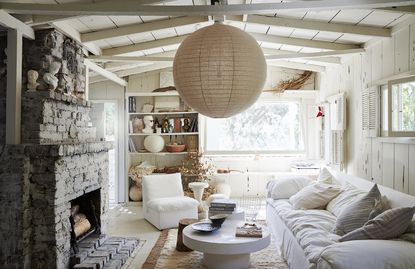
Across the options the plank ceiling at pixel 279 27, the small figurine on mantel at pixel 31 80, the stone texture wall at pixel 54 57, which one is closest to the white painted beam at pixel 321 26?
the plank ceiling at pixel 279 27

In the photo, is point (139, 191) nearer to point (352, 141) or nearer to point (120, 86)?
point (120, 86)

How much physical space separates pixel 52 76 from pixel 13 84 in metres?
0.43

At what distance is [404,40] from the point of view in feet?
12.2

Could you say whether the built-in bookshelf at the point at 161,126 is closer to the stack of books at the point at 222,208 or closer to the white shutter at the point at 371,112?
the stack of books at the point at 222,208

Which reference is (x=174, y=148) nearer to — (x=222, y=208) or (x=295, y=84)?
(x=295, y=84)

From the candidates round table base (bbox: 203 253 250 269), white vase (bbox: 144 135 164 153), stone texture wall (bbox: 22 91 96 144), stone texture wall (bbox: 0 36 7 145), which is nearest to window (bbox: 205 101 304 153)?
white vase (bbox: 144 135 164 153)

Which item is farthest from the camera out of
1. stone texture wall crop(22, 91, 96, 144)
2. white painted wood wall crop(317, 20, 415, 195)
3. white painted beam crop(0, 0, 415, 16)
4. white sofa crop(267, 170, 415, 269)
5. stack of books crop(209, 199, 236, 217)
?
stack of books crop(209, 199, 236, 217)

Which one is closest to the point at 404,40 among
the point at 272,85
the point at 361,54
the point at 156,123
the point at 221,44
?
the point at 361,54

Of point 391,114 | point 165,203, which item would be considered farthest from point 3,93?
point 391,114

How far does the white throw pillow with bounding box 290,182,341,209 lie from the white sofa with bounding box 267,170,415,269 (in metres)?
0.13

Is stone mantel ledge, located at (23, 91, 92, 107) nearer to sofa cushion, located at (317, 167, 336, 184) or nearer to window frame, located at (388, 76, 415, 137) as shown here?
sofa cushion, located at (317, 167, 336, 184)

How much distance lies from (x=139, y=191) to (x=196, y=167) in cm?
115

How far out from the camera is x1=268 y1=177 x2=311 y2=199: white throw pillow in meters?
4.98

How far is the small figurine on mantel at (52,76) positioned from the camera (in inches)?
140
